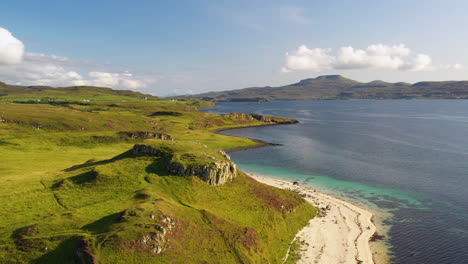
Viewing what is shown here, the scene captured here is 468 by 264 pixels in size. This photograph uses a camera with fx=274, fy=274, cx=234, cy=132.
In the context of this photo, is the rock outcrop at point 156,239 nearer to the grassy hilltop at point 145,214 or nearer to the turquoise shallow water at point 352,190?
the grassy hilltop at point 145,214

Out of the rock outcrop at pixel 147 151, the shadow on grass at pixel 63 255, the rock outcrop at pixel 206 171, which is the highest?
the rock outcrop at pixel 147 151

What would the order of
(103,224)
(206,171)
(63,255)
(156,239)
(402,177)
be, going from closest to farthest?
(63,255), (156,239), (103,224), (206,171), (402,177)

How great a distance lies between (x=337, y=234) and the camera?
66438 millimetres

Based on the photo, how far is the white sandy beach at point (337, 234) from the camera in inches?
2244

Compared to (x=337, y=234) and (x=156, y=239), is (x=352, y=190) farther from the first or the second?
(x=156, y=239)

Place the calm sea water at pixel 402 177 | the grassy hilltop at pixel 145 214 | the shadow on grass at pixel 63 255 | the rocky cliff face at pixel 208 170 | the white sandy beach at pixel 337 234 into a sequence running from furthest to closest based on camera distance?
the rocky cliff face at pixel 208 170 → the calm sea water at pixel 402 177 → the white sandy beach at pixel 337 234 → the grassy hilltop at pixel 145 214 → the shadow on grass at pixel 63 255

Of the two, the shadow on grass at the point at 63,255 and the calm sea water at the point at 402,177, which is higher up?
the shadow on grass at the point at 63,255

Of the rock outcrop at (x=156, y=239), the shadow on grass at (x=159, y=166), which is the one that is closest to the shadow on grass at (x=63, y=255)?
the rock outcrop at (x=156, y=239)

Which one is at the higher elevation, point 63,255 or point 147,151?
point 147,151

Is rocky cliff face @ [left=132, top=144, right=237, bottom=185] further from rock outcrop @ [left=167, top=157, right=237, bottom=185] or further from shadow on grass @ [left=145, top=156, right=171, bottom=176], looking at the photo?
shadow on grass @ [left=145, top=156, right=171, bottom=176]

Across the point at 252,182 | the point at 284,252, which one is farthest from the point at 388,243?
the point at 252,182

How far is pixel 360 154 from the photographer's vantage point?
155250 mm

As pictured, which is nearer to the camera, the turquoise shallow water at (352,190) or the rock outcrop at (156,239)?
the rock outcrop at (156,239)


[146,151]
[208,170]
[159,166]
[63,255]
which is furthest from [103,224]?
[146,151]
